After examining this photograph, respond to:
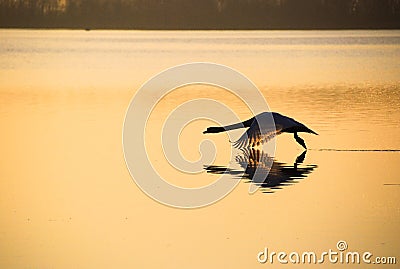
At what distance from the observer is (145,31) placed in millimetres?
15180

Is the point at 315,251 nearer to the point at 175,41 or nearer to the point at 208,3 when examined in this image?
the point at 208,3

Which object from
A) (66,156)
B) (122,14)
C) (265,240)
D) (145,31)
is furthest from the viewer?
(145,31)

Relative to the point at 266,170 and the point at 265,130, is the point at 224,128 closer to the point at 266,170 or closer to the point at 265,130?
the point at 265,130

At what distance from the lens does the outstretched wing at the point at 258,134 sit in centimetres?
464

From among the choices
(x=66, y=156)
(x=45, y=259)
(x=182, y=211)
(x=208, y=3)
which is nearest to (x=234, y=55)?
(x=208, y=3)

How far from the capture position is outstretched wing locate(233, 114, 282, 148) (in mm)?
4641

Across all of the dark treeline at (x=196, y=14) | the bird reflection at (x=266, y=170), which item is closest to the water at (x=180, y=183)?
the bird reflection at (x=266, y=170)

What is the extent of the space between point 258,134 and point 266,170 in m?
0.42

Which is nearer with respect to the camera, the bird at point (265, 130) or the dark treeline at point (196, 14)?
the bird at point (265, 130)

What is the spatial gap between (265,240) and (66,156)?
1.48 metres
